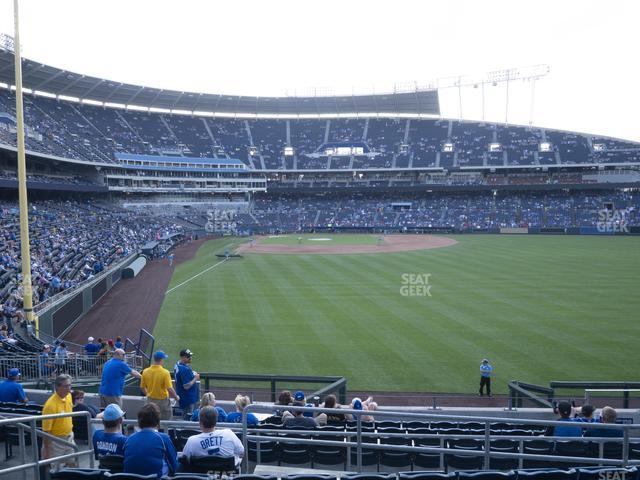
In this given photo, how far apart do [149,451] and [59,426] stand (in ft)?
8.16

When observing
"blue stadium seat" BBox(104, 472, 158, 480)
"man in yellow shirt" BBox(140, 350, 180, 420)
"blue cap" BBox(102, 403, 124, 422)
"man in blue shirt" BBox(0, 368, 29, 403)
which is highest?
"blue cap" BBox(102, 403, 124, 422)

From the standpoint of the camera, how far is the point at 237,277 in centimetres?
3253

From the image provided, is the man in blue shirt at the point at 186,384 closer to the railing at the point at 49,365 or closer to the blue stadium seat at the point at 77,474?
the blue stadium seat at the point at 77,474

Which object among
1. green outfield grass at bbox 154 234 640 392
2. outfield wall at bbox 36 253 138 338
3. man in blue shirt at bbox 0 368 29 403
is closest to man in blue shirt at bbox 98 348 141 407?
man in blue shirt at bbox 0 368 29 403

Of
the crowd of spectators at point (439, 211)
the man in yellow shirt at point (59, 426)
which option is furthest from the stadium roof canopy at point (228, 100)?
the man in yellow shirt at point (59, 426)

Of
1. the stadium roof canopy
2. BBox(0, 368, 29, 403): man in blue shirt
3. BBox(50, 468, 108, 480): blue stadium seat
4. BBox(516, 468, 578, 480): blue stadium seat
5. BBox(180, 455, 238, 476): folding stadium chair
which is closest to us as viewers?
BBox(50, 468, 108, 480): blue stadium seat

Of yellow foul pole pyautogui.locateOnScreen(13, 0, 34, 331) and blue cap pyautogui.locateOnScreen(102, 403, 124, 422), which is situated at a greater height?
yellow foul pole pyautogui.locateOnScreen(13, 0, 34, 331)

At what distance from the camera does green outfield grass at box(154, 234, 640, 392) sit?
15703 mm

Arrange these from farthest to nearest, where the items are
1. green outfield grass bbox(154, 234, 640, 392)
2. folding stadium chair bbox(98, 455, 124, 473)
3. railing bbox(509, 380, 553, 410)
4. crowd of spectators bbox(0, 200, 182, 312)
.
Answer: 1. crowd of spectators bbox(0, 200, 182, 312)
2. green outfield grass bbox(154, 234, 640, 392)
3. railing bbox(509, 380, 553, 410)
4. folding stadium chair bbox(98, 455, 124, 473)

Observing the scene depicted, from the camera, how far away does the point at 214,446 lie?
186 inches

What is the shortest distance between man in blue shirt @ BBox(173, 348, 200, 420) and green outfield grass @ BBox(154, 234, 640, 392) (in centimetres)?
670

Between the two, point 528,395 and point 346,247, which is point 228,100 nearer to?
point 346,247

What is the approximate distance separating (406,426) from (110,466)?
197 inches

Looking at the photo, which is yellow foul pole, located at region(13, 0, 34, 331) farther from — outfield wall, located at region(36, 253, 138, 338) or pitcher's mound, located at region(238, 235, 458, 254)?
pitcher's mound, located at region(238, 235, 458, 254)
